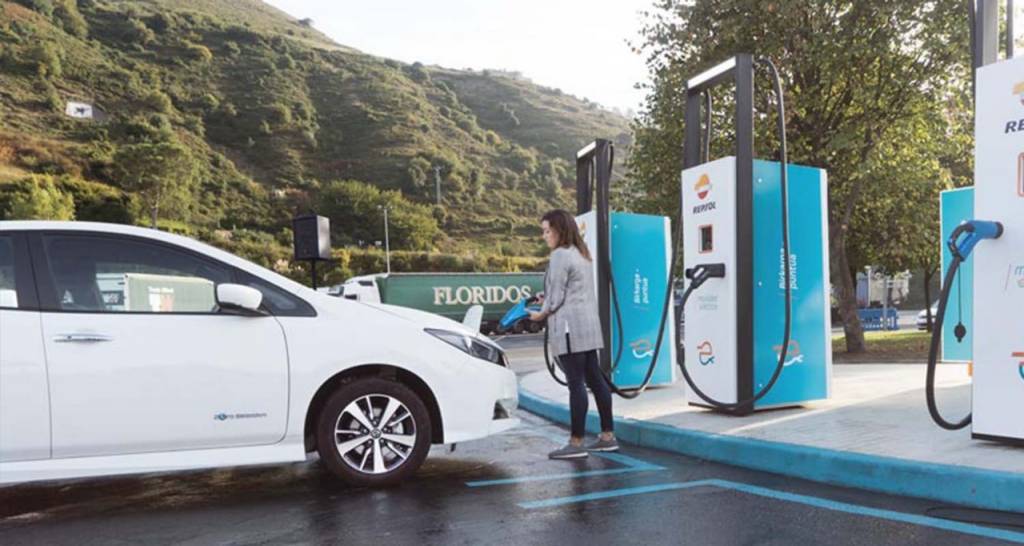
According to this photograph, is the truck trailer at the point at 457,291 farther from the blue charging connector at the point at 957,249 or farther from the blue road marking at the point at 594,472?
the blue charging connector at the point at 957,249

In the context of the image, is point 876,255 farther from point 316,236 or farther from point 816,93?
point 316,236

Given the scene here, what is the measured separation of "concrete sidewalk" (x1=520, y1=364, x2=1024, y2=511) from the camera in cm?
420

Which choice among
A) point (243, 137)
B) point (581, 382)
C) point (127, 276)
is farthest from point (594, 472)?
point (243, 137)

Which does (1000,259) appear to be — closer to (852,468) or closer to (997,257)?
(997,257)

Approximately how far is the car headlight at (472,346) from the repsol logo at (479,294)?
2778cm

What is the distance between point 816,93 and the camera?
45.8 feet

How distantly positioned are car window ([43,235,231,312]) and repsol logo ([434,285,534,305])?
28299 mm

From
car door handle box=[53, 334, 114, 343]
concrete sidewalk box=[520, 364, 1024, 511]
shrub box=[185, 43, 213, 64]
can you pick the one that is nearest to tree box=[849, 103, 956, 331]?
concrete sidewalk box=[520, 364, 1024, 511]

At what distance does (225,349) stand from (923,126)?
1406 centimetres

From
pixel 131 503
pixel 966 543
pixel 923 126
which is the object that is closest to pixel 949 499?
pixel 966 543

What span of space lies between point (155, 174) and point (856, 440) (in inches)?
2974

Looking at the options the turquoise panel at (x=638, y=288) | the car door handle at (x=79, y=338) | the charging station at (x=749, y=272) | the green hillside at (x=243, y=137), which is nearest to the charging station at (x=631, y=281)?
the turquoise panel at (x=638, y=288)

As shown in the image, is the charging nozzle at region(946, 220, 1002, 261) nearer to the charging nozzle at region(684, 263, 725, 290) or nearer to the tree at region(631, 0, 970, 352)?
the charging nozzle at region(684, 263, 725, 290)

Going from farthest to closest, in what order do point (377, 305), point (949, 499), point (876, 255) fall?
point (876, 255)
point (377, 305)
point (949, 499)
